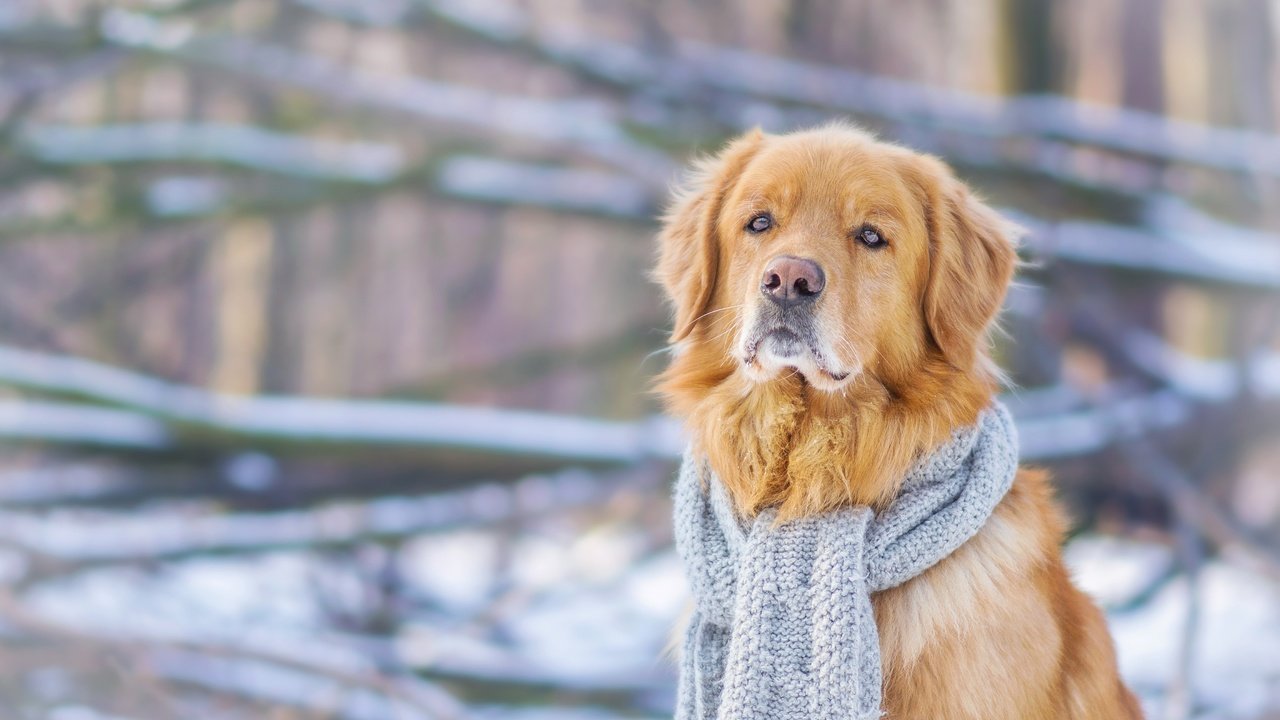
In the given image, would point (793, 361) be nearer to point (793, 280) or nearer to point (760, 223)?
point (793, 280)

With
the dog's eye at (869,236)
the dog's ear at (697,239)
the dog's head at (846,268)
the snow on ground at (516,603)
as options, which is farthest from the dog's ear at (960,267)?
the snow on ground at (516,603)

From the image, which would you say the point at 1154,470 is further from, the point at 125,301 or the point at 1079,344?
the point at 125,301

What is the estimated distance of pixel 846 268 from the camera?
196cm

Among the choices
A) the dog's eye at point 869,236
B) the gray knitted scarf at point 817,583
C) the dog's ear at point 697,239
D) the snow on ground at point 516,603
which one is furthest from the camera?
the snow on ground at point 516,603

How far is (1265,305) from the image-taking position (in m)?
4.20

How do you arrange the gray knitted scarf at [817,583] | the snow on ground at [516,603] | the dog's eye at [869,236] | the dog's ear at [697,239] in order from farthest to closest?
1. the snow on ground at [516,603]
2. the dog's ear at [697,239]
3. the dog's eye at [869,236]
4. the gray knitted scarf at [817,583]

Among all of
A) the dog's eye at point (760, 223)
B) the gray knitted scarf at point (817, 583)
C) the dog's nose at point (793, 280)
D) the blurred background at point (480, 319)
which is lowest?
the gray knitted scarf at point (817, 583)

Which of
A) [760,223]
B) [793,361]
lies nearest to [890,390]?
[793,361]

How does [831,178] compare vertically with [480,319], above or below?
below

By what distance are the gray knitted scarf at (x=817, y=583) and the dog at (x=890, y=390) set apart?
5cm

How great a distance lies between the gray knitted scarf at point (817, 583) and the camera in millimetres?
1815

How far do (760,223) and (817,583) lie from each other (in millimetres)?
697

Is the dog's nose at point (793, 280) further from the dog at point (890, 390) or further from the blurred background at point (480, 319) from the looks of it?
the blurred background at point (480, 319)

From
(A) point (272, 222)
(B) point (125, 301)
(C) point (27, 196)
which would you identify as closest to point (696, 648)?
(A) point (272, 222)
